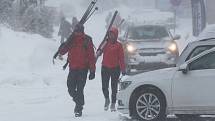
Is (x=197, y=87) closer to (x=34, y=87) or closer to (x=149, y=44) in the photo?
(x=34, y=87)

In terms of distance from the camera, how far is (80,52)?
1321 centimetres

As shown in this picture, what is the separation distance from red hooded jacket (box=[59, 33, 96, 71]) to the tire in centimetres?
136

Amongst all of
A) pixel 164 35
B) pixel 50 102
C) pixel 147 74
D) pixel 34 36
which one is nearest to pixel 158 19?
pixel 34 36

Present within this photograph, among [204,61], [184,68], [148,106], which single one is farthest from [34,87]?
[204,61]

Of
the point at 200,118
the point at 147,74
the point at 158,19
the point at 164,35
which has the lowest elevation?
the point at 200,118

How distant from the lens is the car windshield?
2139 centimetres

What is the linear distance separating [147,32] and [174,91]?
9.89 meters

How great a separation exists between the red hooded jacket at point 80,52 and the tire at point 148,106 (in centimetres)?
136

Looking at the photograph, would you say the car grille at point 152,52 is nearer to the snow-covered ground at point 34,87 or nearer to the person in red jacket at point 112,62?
the snow-covered ground at point 34,87

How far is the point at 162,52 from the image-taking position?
20.0 meters

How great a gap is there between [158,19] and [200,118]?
49.1m

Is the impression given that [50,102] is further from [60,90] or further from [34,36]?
[34,36]

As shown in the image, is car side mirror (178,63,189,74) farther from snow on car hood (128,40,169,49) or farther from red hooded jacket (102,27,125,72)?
snow on car hood (128,40,169,49)

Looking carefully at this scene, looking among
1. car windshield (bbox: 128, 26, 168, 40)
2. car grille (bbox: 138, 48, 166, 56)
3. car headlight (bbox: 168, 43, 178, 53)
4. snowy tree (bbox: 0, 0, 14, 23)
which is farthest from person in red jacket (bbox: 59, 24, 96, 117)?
snowy tree (bbox: 0, 0, 14, 23)
